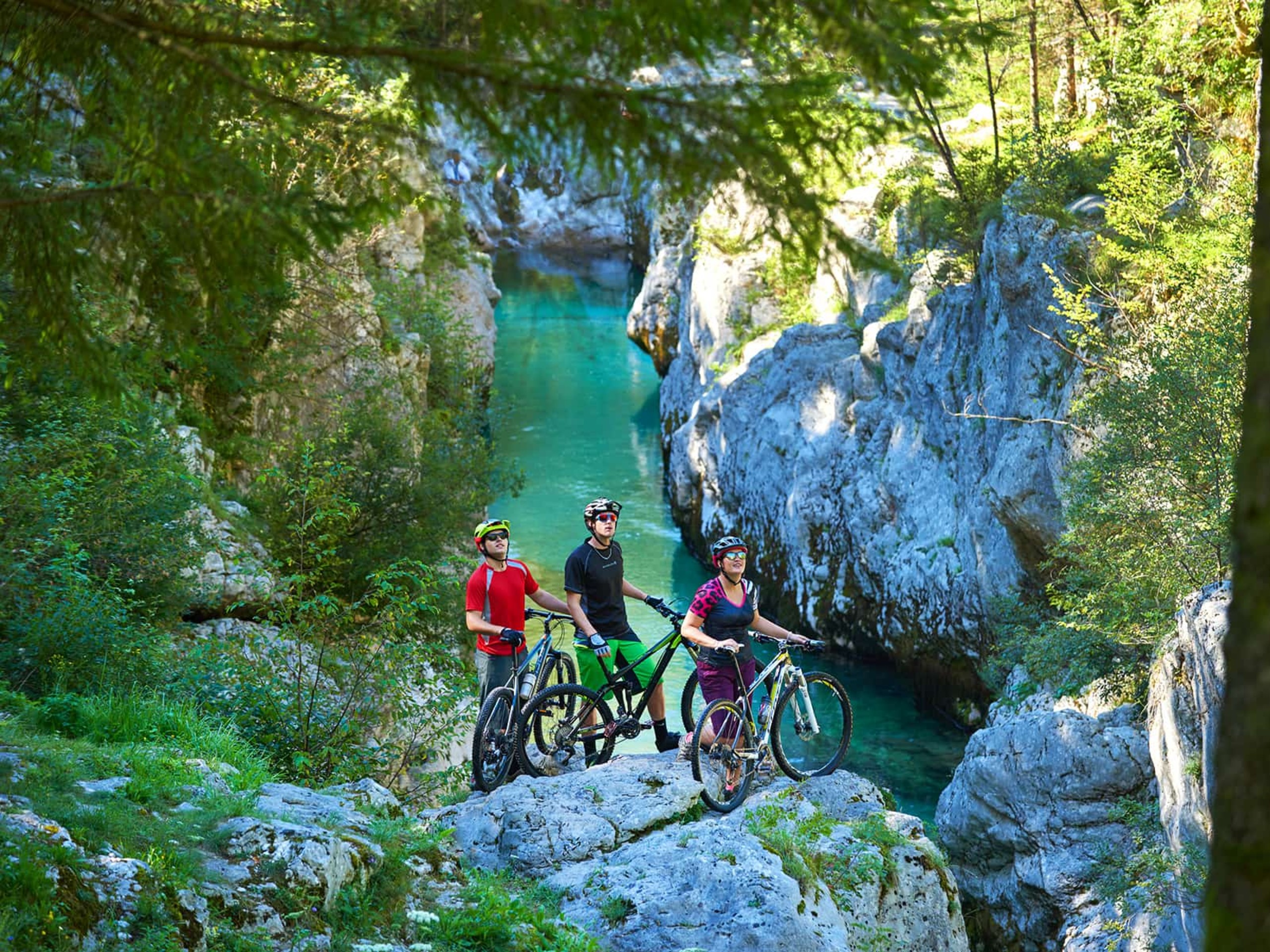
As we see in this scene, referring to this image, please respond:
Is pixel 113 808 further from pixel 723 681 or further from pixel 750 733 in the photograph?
pixel 750 733

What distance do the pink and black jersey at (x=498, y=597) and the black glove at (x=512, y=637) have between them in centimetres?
13

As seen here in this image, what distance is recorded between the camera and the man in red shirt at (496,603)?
8148 millimetres

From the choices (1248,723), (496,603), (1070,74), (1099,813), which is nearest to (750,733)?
(496,603)

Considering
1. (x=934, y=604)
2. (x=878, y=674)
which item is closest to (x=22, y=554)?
(x=934, y=604)

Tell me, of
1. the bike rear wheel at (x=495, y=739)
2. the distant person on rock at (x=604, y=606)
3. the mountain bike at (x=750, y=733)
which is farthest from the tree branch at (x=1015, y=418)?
the bike rear wheel at (x=495, y=739)

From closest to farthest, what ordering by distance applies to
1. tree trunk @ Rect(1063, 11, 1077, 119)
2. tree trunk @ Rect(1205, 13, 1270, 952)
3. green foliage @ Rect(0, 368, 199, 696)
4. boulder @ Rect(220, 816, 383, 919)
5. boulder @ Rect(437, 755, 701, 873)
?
tree trunk @ Rect(1205, 13, 1270, 952), boulder @ Rect(220, 816, 383, 919), boulder @ Rect(437, 755, 701, 873), green foliage @ Rect(0, 368, 199, 696), tree trunk @ Rect(1063, 11, 1077, 119)

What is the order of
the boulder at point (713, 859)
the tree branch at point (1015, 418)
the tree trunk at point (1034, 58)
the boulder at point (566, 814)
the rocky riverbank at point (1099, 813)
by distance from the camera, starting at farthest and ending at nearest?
1. the tree trunk at point (1034, 58)
2. the tree branch at point (1015, 418)
3. the rocky riverbank at point (1099, 813)
4. the boulder at point (566, 814)
5. the boulder at point (713, 859)

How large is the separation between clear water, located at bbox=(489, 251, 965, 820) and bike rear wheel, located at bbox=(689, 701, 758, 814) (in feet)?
25.4

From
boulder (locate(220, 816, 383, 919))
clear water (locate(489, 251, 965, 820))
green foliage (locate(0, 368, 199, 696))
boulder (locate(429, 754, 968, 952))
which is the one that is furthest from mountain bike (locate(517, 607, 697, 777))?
clear water (locate(489, 251, 965, 820))

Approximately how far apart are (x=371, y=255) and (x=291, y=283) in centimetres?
701

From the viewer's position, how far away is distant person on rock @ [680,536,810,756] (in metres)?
8.01

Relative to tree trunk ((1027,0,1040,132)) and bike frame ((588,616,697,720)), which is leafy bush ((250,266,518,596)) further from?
tree trunk ((1027,0,1040,132))

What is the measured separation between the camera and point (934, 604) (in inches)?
714

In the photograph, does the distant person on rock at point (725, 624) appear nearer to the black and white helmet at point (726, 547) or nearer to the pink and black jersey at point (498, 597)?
the black and white helmet at point (726, 547)
